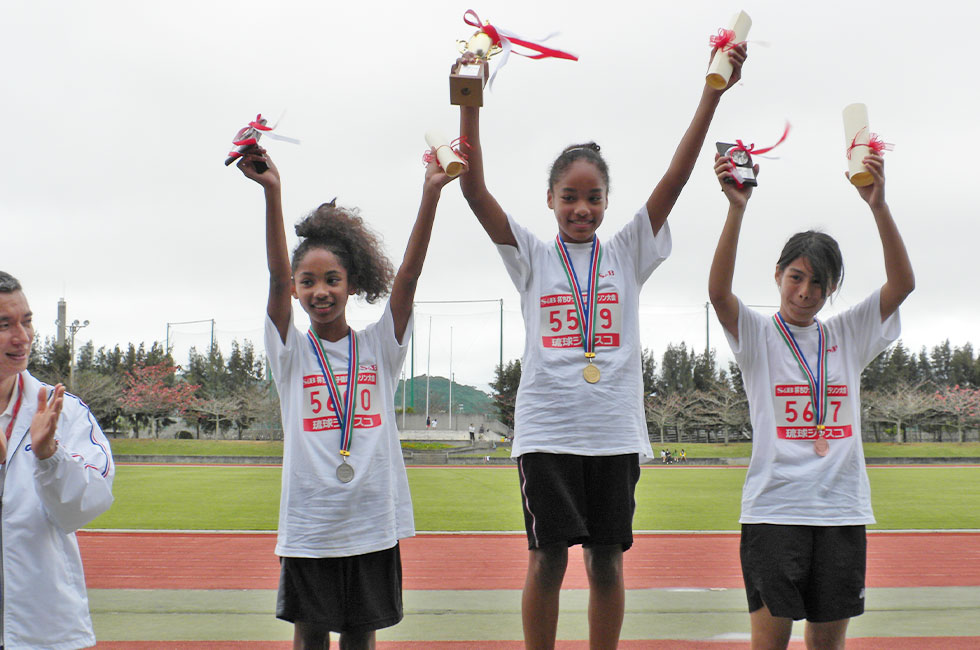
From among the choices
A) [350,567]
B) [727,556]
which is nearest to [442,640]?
[350,567]

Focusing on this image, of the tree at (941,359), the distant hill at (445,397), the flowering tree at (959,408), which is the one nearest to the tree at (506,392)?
the distant hill at (445,397)

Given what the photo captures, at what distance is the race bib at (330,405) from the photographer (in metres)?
2.85

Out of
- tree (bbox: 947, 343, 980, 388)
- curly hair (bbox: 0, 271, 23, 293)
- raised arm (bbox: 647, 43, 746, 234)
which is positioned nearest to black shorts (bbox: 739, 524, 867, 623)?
raised arm (bbox: 647, 43, 746, 234)

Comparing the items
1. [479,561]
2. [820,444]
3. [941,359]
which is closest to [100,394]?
[479,561]

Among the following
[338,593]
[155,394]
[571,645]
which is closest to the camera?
[338,593]

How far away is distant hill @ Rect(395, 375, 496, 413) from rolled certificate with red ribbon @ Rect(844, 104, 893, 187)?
5263 centimetres

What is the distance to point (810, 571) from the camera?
2.93 meters

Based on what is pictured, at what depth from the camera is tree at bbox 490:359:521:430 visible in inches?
2048

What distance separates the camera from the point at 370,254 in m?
3.23

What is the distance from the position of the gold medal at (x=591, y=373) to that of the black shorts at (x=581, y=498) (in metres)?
0.25

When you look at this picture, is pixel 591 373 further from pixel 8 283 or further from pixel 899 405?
pixel 899 405

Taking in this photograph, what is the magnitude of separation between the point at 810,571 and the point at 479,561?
476 centimetres

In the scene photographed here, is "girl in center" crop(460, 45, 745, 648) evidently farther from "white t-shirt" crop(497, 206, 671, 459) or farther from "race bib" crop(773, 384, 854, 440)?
"race bib" crop(773, 384, 854, 440)

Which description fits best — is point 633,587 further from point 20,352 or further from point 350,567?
point 20,352
